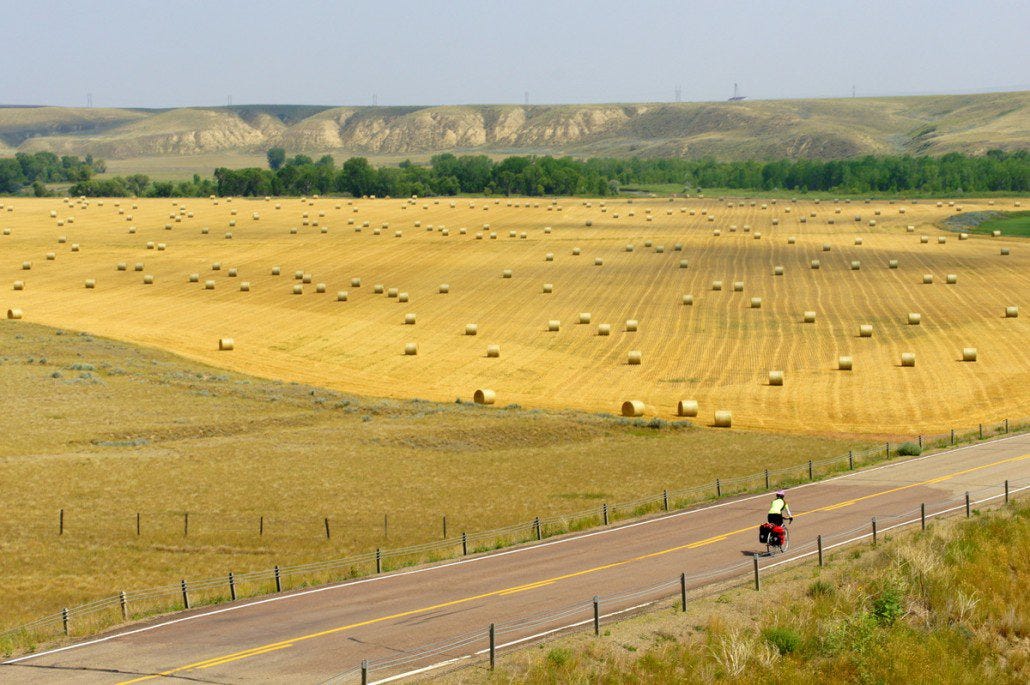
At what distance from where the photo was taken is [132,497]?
40031mm

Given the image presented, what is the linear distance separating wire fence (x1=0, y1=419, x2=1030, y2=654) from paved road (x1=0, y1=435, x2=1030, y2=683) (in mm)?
789

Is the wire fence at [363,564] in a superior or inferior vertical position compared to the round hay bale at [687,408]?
superior

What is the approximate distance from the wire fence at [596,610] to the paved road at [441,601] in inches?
5.6

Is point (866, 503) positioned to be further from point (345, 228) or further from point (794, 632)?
point (345, 228)

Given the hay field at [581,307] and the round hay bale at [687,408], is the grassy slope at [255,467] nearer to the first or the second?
the round hay bale at [687,408]

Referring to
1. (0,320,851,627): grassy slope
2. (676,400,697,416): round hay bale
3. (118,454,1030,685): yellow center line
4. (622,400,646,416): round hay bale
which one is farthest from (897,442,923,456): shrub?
(622,400,646,416): round hay bale

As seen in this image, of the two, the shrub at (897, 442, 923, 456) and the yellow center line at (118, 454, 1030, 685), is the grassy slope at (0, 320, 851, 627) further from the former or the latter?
the yellow center line at (118, 454, 1030, 685)

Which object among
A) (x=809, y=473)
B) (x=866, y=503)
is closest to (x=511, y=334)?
(x=809, y=473)

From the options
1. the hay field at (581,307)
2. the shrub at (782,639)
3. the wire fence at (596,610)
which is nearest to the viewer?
the wire fence at (596,610)

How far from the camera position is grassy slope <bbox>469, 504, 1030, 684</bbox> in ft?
79.7

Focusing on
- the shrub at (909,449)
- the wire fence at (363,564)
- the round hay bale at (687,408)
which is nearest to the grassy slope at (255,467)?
the wire fence at (363,564)

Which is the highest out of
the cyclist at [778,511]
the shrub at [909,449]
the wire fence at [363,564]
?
the cyclist at [778,511]

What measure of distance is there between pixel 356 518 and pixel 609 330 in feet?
129

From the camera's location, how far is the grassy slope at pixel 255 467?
34.6 meters
